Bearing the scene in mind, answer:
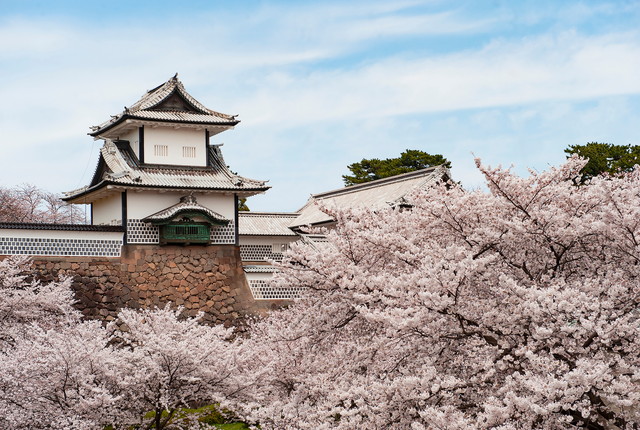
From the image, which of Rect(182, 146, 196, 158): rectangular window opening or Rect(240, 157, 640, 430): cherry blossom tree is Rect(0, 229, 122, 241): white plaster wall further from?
Rect(240, 157, 640, 430): cherry blossom tree

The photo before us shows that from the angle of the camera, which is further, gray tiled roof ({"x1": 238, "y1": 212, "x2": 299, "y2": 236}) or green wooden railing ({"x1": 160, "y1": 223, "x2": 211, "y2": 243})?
gray tiled roof ({"x1": 238, "y1": 212, "x2": 299, "y2": 236})

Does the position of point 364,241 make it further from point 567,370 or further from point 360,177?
point 360,177

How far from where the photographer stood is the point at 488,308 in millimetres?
9266

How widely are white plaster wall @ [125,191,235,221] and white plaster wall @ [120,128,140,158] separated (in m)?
1.43

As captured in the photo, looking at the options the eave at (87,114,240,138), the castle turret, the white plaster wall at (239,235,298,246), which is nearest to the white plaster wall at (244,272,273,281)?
the castle turret

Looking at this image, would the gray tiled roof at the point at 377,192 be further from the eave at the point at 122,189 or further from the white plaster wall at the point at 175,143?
the white plaster wall at the point at 175,143

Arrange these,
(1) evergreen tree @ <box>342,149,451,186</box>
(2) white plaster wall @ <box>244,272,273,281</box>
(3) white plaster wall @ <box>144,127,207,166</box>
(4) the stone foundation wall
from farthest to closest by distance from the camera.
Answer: (1) evergreen tree @ <box>342,149,451,186</box>
(2) white plaster wall @ <box>244,272,273,281</box>
(3) white plaster wall @ <box>144,127,207,166</box>
(4) the stone foundation wall

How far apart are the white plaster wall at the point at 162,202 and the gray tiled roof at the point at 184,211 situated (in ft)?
0.73

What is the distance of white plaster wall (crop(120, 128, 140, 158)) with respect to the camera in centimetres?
2318

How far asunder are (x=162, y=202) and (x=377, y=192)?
29.1ft

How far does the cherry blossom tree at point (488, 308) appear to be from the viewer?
28.2 ft

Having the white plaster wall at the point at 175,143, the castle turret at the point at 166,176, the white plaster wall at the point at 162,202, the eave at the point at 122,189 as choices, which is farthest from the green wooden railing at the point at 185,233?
the white plaster wall at the point at 175,143

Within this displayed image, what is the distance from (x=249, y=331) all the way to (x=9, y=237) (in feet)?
22.7

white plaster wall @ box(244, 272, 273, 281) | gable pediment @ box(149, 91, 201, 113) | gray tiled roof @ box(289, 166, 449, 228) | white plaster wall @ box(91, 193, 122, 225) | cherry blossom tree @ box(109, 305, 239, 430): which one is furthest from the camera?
gray tiled roof @ box(289, 166, 449, 228)
